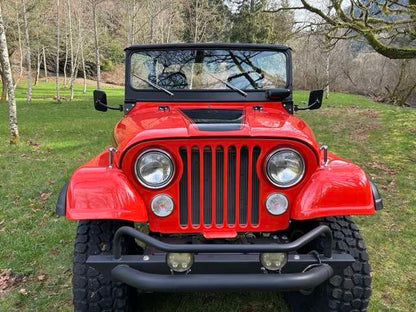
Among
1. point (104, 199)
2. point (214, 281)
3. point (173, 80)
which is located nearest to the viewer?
point (214, 281)

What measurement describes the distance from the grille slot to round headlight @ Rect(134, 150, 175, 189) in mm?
93

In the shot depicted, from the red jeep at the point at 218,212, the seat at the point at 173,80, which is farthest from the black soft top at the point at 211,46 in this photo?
the red jeep at the point at 218,212

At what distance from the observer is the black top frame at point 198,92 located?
360 cm

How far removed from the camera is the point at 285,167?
2.40 metres

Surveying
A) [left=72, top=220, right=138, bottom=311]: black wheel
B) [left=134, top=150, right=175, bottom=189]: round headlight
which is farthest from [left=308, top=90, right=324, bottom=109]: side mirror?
[left=72, top=220, right=138, bottom=311]: black wheel

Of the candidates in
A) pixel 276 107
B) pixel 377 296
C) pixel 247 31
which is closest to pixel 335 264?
pixel 377 296

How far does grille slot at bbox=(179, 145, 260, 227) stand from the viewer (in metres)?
2.37

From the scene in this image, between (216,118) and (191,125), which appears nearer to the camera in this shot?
(191,125)

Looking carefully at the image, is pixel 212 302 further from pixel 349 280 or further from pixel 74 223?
pixel 74 223

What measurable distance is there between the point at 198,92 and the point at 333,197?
5.66 feet

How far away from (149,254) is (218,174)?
1.99ft

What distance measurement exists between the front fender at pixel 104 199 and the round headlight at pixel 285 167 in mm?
777

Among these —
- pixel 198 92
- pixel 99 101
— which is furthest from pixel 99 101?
pixel 198 92

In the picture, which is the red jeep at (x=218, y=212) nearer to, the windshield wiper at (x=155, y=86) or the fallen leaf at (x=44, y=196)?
the windshield wiper at (x=155, y=86)
